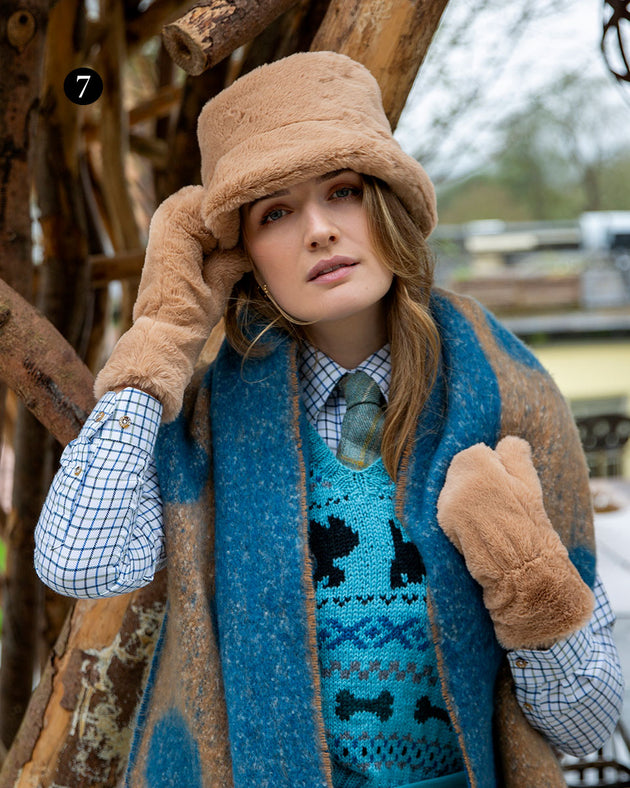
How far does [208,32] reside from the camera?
3.65 ft

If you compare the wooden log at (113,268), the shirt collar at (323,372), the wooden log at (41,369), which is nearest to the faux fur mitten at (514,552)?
the shirt collar at (323,372)

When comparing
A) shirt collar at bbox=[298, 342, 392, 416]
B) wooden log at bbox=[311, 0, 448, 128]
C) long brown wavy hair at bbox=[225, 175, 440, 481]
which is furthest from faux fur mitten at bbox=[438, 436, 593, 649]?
wooden log at bbox=[311, 0, 448, 128]

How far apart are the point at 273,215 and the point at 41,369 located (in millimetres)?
433

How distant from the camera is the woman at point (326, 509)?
1157mm

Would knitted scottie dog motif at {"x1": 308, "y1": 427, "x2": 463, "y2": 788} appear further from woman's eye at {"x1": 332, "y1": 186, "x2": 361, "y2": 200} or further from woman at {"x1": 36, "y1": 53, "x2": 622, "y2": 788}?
woman's eye at {"x1": 332, "y1": 186, "x2": 361, "y2": 200}

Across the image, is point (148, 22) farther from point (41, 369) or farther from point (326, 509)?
point (326, 509)

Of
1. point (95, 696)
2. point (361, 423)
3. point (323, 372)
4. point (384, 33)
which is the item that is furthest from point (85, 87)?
point (95, 696)

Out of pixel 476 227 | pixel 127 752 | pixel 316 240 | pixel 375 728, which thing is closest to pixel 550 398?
pixel 316 240

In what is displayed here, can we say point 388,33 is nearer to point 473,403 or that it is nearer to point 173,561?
point 473,403

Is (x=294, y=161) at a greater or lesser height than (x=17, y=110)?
lesser

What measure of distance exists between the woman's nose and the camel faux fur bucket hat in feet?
0.23

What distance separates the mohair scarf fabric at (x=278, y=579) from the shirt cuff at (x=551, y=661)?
5 cm

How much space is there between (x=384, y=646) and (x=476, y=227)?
52.8ft

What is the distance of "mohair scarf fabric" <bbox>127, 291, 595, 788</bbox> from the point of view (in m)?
1.19
